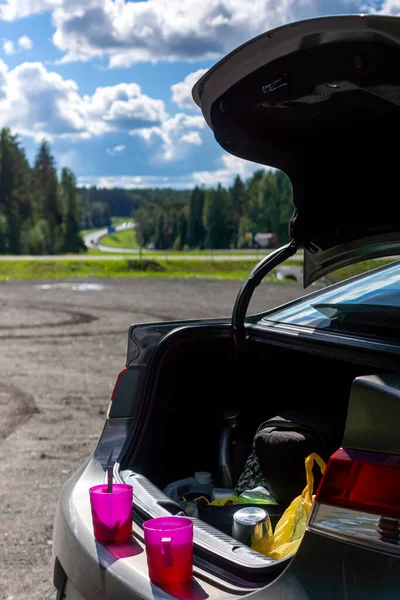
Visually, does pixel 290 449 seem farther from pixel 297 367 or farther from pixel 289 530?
pixel 297 367

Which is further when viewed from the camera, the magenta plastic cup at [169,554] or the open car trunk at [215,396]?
the open car trunk at [215,396]

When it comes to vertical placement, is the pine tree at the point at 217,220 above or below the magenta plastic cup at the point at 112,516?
above

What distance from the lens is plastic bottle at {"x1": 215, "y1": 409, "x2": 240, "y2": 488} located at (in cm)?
281

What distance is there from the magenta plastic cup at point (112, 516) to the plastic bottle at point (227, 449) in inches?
32.6

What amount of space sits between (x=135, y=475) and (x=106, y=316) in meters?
12.3

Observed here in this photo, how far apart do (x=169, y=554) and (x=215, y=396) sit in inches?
48.2

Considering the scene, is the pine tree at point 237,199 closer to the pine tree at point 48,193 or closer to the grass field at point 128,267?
the pine tree at point 48,193

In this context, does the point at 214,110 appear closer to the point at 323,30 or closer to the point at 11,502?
the point at 323,30

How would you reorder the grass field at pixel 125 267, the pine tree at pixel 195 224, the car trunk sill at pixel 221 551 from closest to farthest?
the car trunk sill at pixel 221 551
the grass field at pixel 125 267
the pine tree at pixel 195 224

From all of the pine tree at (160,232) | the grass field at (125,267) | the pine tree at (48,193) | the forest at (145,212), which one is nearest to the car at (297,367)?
the grass field at (125,267)

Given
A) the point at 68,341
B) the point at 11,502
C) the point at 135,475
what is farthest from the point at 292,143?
the point at 68,341

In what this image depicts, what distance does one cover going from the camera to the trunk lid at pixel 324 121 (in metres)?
1.75

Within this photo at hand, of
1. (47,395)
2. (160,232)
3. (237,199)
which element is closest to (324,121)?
(47,395)

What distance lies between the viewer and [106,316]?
14.6 metres
